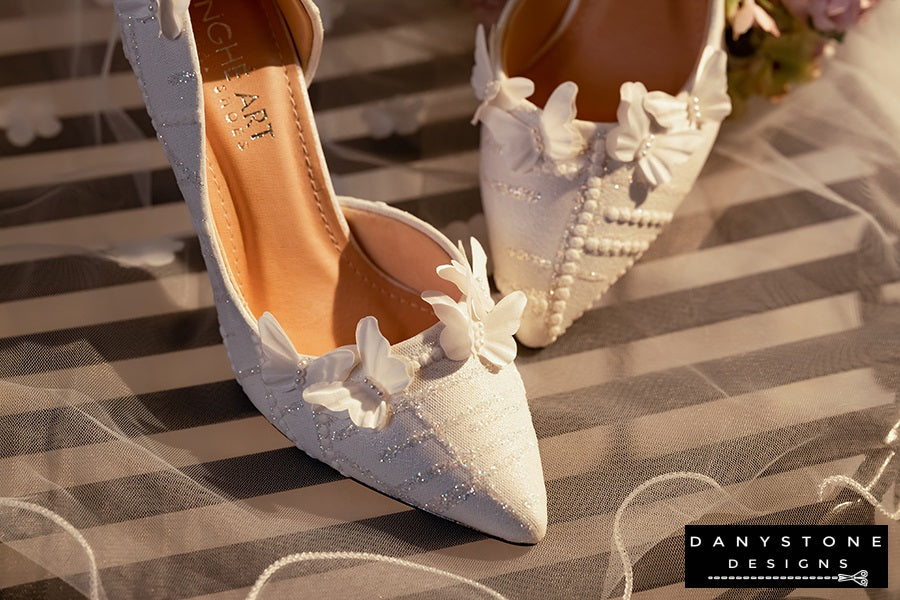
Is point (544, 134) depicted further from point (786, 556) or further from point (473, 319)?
point (786, 556)

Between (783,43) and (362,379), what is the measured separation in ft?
2.04

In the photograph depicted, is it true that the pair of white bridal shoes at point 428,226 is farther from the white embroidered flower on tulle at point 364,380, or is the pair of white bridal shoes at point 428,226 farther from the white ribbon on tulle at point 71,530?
the white ribbon on tulle at point 71,530

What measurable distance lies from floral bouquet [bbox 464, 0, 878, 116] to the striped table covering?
0.07 m

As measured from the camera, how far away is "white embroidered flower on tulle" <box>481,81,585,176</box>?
0.77 meters

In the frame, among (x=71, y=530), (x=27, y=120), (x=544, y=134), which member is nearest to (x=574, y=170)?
(x=544, y=134)

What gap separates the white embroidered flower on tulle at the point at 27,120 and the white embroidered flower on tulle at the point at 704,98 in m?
0.66

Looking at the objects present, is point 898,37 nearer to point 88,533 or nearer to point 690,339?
point 690,339

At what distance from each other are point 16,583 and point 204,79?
1.48ft

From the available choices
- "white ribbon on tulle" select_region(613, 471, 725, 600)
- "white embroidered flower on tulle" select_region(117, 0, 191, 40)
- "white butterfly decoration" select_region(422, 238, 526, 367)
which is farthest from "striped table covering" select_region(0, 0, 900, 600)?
"white embroidered flower on tulle" select_region(117, 0, 191, 40)

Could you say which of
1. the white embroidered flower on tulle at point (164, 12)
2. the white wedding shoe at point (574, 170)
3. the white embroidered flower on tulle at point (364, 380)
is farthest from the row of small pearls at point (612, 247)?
the white embroidered flower on tulle at point (164, 12)

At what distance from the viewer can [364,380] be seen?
2.10 ft

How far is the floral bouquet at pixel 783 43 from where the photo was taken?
3.08 feet

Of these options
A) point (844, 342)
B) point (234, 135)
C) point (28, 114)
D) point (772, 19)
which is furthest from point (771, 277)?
point (28, 114)

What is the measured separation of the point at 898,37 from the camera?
3.47 ft
